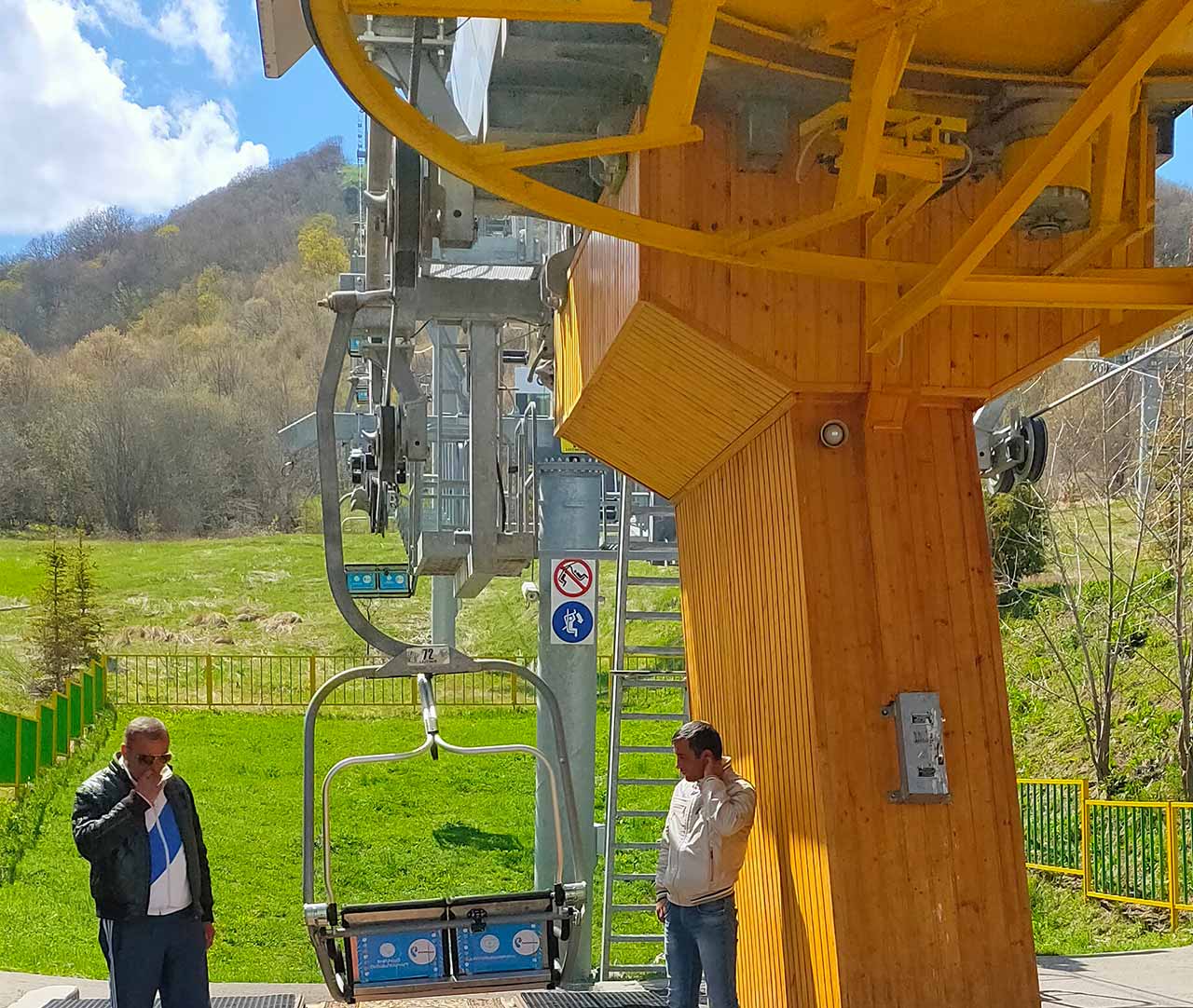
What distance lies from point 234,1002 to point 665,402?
4.19 meters

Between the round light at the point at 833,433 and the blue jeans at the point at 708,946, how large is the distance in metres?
1.97

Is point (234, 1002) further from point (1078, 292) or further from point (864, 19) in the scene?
point (864, 19)

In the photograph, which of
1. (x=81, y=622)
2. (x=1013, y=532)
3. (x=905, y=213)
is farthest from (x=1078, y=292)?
(x=81, y=622)

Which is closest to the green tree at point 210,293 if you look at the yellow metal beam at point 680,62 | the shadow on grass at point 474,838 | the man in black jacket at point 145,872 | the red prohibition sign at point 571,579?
the shadow on grass at point 474,838

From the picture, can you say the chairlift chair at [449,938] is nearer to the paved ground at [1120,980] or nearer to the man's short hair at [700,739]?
the man's short hair at [700,739]

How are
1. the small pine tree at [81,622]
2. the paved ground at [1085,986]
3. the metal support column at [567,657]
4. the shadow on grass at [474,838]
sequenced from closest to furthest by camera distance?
the paved ground at [1085,986]
the metal support column at [567,657]
the shadow on grass at [474,838]
the small pine tree at [81,622]

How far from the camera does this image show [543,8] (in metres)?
3.89

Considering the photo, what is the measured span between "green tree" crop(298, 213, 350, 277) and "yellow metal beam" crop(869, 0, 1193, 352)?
104 metres

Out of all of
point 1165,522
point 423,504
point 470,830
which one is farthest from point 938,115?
point 470,830

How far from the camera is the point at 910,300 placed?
5.61m

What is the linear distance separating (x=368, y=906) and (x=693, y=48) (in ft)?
13.9

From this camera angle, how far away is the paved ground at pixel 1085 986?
8.99 metres

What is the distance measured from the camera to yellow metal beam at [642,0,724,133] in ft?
13.5

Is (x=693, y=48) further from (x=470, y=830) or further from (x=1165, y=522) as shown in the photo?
(x=470, y=830)
